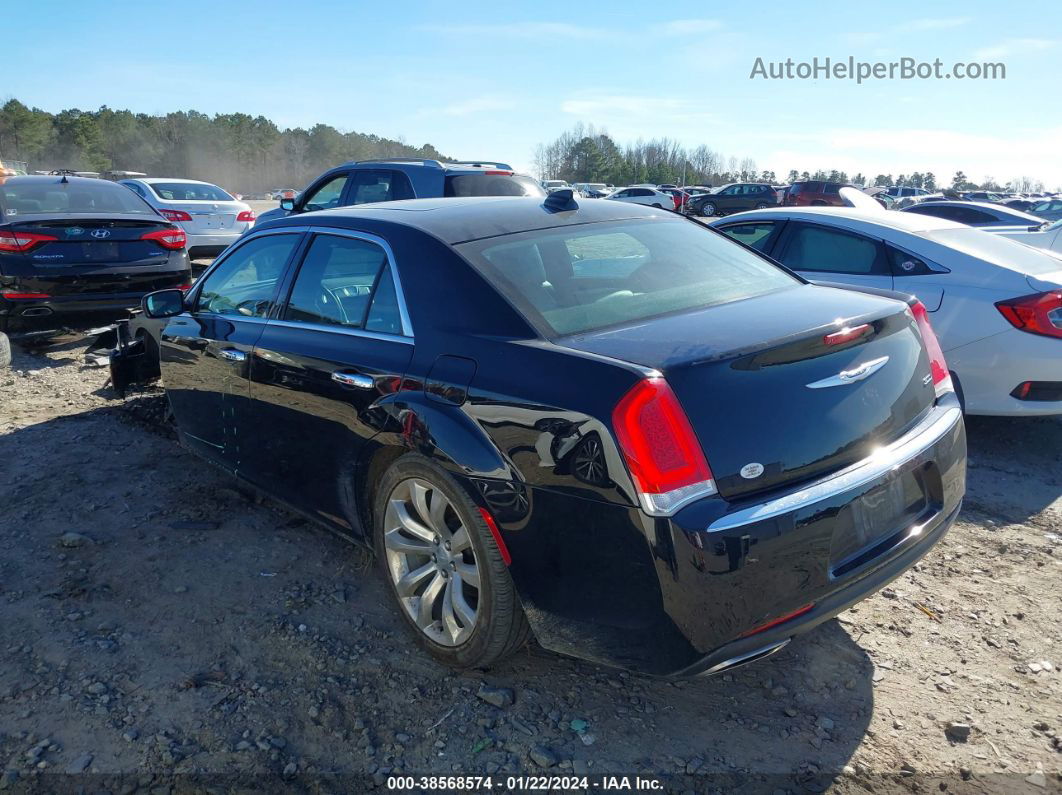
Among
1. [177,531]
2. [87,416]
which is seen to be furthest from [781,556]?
[87,416]

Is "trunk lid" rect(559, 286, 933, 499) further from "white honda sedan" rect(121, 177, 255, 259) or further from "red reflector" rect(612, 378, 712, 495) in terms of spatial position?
"white honda sedan" rect(121, 177, 255, 259)

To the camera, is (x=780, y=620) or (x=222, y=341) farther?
(x=222, y=341)

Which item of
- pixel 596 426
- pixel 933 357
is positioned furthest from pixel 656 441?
pixel 933 357

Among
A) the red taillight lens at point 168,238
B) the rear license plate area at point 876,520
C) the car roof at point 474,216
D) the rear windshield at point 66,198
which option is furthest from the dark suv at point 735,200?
the rear license plate area at point 876,520

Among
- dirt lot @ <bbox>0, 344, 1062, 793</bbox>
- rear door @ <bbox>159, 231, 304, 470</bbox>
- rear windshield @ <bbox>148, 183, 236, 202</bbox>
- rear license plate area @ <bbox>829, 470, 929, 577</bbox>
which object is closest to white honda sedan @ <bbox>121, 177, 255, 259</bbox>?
rear windshield @ <bbox>148, 183, 236, 202</bbox>

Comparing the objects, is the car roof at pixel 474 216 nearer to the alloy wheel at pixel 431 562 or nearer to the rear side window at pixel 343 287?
the rear side window at pixel 343 287

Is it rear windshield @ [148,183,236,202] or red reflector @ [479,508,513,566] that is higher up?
rear windshield @ [148,183,236,202]

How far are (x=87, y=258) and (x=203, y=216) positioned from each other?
16.2 ft

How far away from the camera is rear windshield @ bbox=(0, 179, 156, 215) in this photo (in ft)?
25.0

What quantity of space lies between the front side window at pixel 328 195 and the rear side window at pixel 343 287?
251 inches

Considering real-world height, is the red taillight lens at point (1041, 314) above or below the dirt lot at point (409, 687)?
above

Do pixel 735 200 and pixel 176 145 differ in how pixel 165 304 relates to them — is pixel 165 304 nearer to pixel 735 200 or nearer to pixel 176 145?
pixel 735 200

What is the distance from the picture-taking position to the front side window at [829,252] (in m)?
5.51

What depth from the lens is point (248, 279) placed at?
13.5 feet
